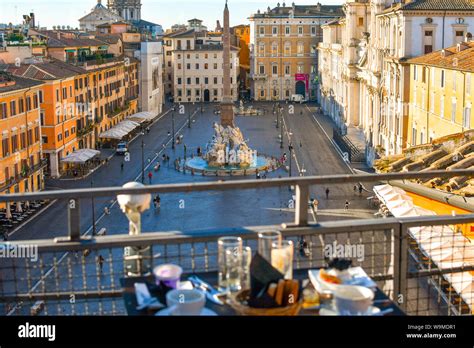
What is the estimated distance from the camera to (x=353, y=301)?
404 centimetres

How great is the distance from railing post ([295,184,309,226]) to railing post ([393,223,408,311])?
0.68 metres

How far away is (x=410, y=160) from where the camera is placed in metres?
25.5

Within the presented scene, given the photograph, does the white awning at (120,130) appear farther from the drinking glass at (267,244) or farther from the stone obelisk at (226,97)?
the drinking glass at (267,244)

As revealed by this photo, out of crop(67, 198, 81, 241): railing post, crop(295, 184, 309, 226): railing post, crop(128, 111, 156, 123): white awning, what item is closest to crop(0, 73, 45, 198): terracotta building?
crop(128, 111, 156, 123): white awning

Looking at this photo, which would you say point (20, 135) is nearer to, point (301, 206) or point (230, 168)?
point (230, 168)

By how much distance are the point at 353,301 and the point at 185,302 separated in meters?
0.91

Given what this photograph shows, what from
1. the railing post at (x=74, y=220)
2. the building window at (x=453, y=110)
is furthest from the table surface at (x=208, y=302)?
the building window at (x=453, y=110)

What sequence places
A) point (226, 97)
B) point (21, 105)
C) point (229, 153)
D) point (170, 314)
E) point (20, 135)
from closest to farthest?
1. point (170, 314)
2. point (20, 135)
3. point (21, 105)
4. point (229, 153)
5. point (226, 97)

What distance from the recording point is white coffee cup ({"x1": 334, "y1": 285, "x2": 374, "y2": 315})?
4.03 m

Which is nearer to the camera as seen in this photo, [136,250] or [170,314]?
[170,314]

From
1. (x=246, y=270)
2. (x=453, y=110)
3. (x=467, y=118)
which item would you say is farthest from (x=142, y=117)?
(x=246, y=270)

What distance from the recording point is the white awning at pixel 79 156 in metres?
37.1
